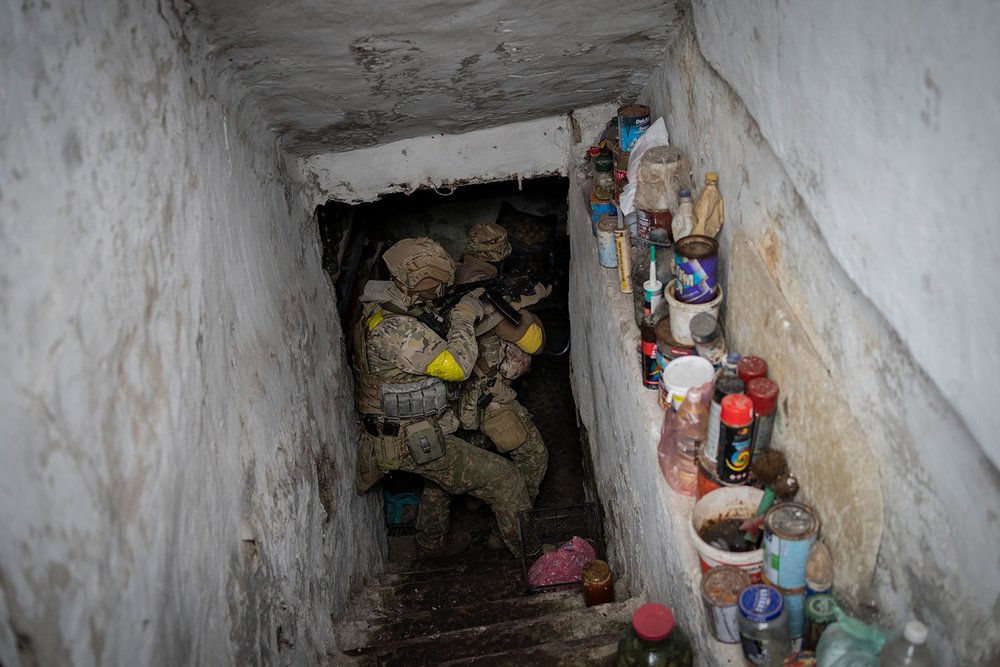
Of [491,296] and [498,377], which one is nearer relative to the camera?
[491,296]

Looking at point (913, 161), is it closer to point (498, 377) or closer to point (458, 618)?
point (458, 618)

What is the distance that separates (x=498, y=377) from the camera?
5281 mm

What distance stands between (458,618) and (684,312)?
2259 millimetres

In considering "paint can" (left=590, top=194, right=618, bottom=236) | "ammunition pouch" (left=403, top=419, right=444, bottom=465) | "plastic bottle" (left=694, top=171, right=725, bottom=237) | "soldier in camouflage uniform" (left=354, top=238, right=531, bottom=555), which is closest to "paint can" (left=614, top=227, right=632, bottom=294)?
"paint can" (left=590, top=194, right=618, bottom=236)

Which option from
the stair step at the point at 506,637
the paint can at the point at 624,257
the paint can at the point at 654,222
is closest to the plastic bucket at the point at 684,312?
the paint can at the point at 654,222

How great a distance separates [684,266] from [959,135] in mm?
1287

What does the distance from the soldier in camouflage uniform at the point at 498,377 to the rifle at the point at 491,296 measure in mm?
64

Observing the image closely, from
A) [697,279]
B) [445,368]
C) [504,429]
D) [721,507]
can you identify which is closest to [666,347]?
[697,279]

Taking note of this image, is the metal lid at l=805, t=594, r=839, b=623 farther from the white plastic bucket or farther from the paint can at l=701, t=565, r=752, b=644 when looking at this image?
the white plastic bucket

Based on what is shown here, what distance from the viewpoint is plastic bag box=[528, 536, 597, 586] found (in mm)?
4141

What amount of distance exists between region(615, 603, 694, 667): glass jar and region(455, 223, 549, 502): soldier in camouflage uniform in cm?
290

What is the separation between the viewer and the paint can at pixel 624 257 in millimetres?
3281

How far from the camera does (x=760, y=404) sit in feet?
7.00

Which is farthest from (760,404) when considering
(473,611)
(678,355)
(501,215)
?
(501,215)
